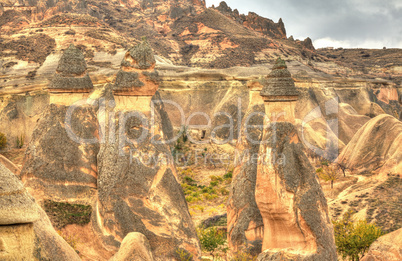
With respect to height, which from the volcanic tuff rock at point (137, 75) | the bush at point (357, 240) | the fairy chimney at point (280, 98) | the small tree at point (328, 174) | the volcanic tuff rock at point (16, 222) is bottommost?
the bush at point (357, 240)

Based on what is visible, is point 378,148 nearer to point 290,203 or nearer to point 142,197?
point 290,203

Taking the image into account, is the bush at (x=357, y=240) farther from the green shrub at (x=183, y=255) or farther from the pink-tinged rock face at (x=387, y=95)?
the pink-tinged rock face at (x=387, y=95)

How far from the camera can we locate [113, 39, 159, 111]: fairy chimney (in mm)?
7504

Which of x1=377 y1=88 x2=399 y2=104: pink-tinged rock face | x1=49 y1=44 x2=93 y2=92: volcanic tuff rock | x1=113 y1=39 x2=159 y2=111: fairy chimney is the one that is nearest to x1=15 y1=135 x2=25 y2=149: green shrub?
x1=49 y1=44 x2=93 y2=92: volcanic tuff rock

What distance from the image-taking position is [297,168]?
8.07 m

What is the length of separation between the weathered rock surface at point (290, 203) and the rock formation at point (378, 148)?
12739 millimetres

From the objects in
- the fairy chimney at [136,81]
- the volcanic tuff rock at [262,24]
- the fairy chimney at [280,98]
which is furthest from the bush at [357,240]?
the volcanic tuff rock at [262,24]

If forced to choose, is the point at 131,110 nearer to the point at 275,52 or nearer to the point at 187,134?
the point at 187,134

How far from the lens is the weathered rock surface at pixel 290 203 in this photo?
7590mm

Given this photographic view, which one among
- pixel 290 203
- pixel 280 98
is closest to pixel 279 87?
pixel 280 98

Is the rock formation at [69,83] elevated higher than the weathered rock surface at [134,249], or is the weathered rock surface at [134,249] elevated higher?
the rock formation at [69,83]

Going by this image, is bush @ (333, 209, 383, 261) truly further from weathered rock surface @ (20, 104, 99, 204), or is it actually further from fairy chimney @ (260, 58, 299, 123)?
weathered rock surface @ (20, 104, 99, 204)

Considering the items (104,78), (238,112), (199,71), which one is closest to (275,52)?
(199,71)

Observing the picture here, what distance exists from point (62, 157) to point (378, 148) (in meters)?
18.4
